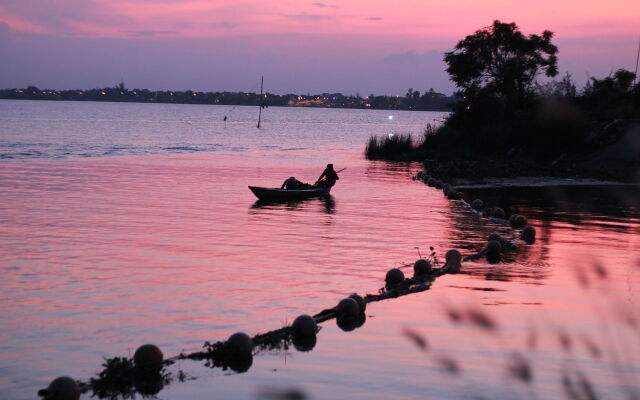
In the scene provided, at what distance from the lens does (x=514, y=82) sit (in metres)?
69.1

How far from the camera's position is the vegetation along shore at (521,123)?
1957 inches

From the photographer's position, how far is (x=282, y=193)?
33.1 metres

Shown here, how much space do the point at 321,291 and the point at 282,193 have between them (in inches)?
703

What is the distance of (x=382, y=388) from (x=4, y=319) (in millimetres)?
6943

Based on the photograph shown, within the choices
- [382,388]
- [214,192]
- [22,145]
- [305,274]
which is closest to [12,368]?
[382,388]

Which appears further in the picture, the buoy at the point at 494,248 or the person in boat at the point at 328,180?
the person in boat at the point at 328,180

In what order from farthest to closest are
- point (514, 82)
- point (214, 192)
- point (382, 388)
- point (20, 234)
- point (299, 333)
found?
point (514, 82) < point (214, 192) < point (20, 234) < point (299, 333) < point (382, 388)

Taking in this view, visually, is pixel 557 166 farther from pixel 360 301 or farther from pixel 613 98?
pixel 360 301

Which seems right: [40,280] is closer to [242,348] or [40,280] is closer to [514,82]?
[242,348]

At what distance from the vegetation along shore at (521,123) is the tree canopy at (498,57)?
92 millimetres

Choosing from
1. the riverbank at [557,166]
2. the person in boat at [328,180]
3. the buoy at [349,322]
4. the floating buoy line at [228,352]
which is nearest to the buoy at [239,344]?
the floating buoy line at [228,352]

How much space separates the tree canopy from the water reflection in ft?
131

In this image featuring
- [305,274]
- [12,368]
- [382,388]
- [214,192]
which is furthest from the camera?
[214,192]

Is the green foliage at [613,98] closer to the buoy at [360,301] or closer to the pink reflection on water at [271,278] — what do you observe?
the pink reflection on water at [271,278]
